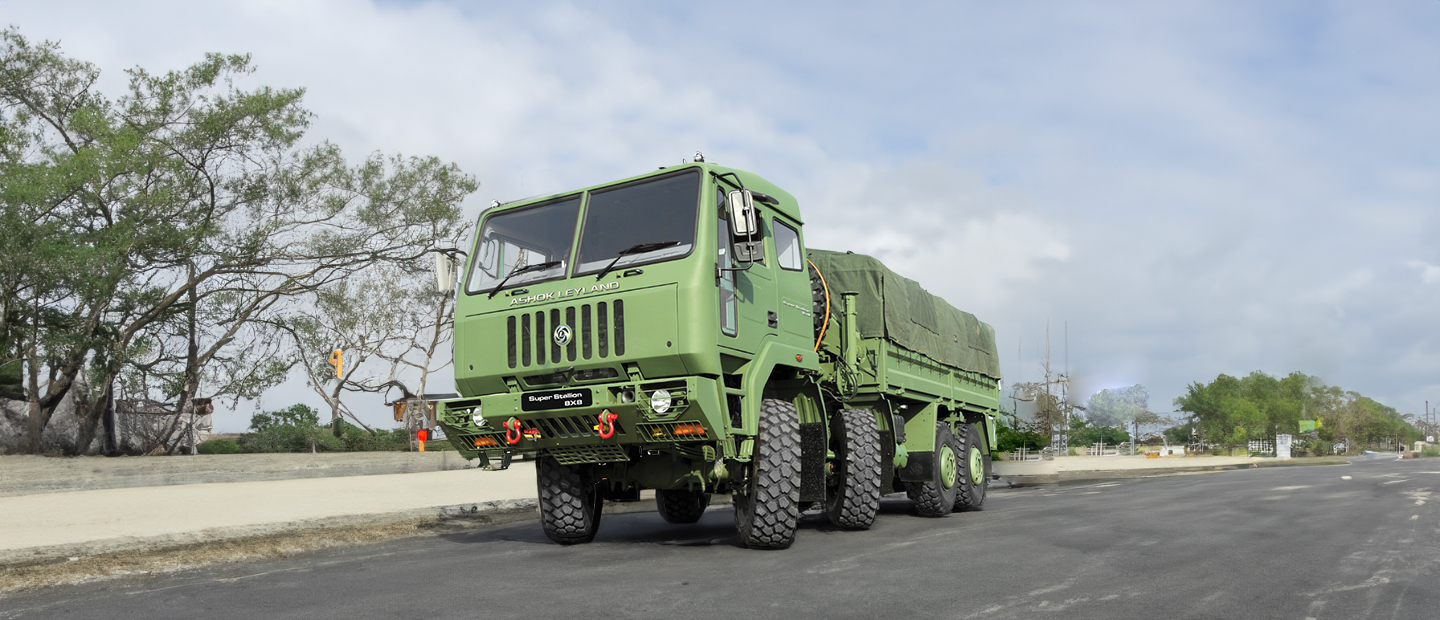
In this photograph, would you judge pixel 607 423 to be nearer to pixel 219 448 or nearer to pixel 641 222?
pixel 641 222

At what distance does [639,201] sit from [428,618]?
4.53 metres

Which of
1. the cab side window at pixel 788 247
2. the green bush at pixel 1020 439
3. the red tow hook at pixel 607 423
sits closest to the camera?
the red tow hook at pixel 607 423

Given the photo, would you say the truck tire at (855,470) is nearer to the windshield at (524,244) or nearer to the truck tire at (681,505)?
the truck tire at (681,505)

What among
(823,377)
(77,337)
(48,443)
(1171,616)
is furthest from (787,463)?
(48,443)

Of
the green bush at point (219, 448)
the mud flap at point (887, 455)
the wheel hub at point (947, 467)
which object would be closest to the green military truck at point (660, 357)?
the mud flap at point (887, 455)

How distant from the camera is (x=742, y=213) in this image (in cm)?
838

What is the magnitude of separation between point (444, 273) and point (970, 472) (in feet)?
29.4

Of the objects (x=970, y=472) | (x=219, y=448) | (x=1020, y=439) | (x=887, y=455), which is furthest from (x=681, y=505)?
(x=1020, y=439)

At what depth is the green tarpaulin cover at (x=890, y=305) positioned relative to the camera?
39.0 feet

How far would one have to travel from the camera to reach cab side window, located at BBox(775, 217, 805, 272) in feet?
32.9

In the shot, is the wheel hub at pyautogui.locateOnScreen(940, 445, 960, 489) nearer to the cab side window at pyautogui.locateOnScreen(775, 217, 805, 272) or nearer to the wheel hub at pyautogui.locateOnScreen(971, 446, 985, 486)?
the wheel hub at pyautogui.locateOnScreen(971, 446, 985, 486)

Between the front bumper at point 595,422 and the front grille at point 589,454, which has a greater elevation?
the front bumper at point 595,422

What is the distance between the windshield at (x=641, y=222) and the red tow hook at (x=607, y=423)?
1.37 metres

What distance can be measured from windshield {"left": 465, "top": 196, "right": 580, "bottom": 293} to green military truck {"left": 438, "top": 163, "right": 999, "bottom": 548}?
2cm
